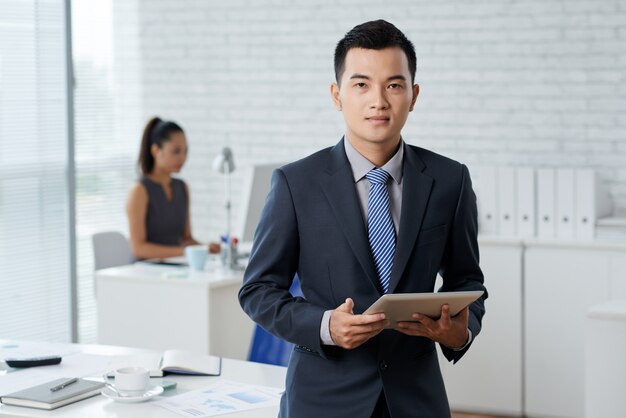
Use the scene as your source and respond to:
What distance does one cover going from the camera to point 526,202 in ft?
15.8

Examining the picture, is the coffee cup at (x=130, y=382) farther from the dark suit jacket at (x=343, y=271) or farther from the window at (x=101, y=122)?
the window at (x=101, y=122)

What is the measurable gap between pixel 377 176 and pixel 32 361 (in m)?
1.37

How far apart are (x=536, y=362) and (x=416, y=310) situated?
3.26 m

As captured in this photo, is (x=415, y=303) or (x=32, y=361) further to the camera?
(x=32, y=361)

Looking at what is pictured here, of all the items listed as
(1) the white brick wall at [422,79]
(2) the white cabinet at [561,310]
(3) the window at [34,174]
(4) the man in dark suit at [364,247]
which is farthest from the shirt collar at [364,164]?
(1) the white brick wall at [422,79]

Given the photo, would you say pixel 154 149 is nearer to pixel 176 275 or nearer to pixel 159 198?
pixel 159 198

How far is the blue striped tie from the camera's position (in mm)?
1732

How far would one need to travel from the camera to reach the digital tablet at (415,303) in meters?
1.57

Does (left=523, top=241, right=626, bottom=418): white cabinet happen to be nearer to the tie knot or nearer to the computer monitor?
the computer monitor

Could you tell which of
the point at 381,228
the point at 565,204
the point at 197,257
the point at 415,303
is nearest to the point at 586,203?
the point at 565,204

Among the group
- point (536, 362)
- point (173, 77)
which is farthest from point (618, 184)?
point (173, 77)

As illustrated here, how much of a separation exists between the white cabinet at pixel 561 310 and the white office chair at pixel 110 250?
6.69 feet

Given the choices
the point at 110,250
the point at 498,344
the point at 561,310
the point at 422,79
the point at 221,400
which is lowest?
the point at 498,344

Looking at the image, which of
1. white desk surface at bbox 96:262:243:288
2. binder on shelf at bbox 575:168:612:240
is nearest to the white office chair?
white desk surface at bbox 96:262:243:288
